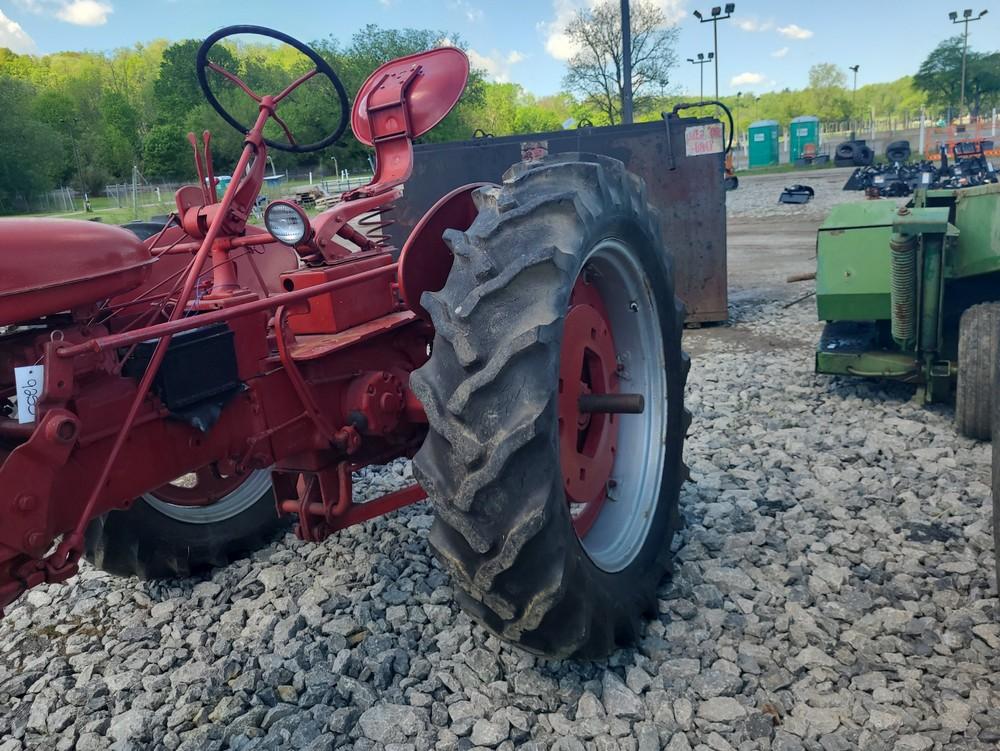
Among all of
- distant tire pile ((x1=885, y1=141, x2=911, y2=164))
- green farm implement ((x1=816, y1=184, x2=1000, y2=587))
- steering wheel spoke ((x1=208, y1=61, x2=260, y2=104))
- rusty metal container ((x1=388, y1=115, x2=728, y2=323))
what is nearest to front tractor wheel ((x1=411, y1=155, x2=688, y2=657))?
steering wheel spoke ((x1=208, y1=61, x2=260, y2=104))

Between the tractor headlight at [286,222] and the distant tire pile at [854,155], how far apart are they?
34538 millimetres

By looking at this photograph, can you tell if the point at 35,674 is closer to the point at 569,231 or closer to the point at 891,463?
the point at 569,231

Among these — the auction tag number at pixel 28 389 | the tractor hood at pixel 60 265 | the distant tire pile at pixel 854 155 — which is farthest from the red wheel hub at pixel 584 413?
the distant tire pile at pixel 854 155

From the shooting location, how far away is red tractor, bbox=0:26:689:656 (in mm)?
1839

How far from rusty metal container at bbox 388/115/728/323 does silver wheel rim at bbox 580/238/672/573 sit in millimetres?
4623

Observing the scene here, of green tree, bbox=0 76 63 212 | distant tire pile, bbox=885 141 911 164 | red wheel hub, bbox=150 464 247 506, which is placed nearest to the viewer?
red wheel hub, bbox=150 464 247 506

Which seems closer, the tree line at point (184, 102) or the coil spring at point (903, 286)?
the coil spring at point (903, 286)

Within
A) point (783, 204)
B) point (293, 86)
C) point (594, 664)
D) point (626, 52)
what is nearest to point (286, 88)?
point (293, 86)

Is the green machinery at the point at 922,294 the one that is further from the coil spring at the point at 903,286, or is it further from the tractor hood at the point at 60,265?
the tractor hood at the point at 60,265

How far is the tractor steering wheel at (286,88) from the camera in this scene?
8.66 feet

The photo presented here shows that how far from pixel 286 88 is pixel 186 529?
5.76ft

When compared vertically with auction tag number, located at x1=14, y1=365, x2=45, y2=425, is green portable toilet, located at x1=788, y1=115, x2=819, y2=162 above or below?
above

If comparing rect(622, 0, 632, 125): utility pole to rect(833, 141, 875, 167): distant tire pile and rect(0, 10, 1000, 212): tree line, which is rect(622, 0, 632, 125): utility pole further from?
rect(833, 141, 875, 167): distant tire pile

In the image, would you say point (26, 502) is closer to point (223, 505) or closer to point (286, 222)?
point (286, 222)
